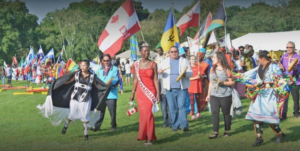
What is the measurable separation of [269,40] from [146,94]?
101 feet

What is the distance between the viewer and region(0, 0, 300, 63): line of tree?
211 ft

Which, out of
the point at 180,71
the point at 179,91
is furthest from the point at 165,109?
the point at 180,71

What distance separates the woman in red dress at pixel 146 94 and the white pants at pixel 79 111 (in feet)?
4.75

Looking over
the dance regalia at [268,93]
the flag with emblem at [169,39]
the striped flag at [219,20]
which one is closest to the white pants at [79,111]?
the dance regalia at [268,93]

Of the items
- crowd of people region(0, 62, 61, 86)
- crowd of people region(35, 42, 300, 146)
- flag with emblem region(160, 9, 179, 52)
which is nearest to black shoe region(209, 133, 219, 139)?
crowd of people region(35, 42, 300, 146)

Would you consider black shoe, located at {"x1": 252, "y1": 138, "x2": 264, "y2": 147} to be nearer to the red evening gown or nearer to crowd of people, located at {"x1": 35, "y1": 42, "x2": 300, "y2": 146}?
crowd of people, located at {"x1": 35, "y1": 42, "x2": 300, "y2": 146}

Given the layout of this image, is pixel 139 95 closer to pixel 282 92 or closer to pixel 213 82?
pixel 213 82

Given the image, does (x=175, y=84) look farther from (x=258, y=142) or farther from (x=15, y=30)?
(x=15, y=30)

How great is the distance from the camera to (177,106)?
9672 millimetres

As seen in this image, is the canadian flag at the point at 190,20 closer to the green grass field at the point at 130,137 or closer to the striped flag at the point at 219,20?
the striped flag at the point at 219,20

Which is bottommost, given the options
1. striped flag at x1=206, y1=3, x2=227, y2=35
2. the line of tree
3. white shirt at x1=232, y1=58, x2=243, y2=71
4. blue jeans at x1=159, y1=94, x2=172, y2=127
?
blue jeans at x1=159, y1=94, x2=172, y2=127

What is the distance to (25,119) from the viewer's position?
12.6 meters

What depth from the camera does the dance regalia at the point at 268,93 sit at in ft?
25.2

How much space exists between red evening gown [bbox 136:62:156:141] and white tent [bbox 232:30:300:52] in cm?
2892
